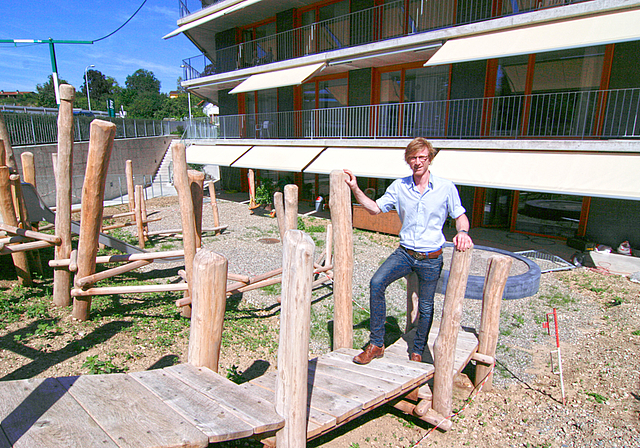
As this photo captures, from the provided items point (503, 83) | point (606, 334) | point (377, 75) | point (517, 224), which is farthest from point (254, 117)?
point (606, 334)

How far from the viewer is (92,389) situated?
220cm


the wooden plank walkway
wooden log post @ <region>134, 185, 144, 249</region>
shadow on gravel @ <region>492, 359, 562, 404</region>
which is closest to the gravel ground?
shadow on gravel @ <region>492, 359, 562, 404</region>

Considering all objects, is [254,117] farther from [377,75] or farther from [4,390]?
[4,390]

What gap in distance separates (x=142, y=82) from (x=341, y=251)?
13580 cm

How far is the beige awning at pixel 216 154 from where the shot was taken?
60.0 feet

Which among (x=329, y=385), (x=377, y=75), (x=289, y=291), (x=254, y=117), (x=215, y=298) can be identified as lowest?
(x=329, y=385)

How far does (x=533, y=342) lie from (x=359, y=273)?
3.86 meters

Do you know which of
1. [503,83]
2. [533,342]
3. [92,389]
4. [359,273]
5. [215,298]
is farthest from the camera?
[503,83]

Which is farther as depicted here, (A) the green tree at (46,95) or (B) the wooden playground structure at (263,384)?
(A) the green tree at (46,95)

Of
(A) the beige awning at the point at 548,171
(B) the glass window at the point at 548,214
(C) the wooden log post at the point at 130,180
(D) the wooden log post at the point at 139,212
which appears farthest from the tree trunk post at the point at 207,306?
(B) the glass window at the point at 548,214

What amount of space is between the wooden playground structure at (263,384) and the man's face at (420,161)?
27.6 inches

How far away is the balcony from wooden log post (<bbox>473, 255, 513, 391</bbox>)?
958 cm

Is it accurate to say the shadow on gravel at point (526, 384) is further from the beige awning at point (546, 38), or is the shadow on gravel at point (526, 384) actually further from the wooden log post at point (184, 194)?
the beige awning at point (546, 38)

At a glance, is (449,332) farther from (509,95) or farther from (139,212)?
(509,95)
